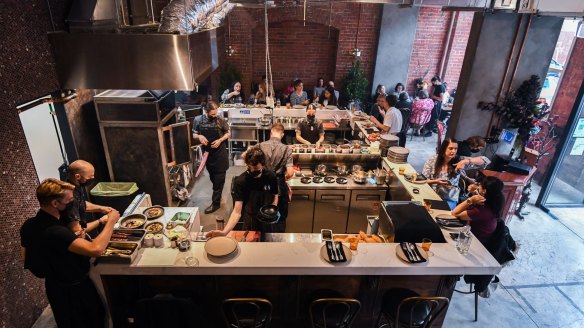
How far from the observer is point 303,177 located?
463 cm

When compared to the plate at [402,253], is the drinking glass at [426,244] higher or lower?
higher

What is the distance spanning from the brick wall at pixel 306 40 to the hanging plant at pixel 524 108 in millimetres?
4227

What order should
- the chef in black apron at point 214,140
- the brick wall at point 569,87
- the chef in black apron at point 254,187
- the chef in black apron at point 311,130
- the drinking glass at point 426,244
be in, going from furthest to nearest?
the brick wall at point 569,87 < the chef in black apron at point 311,130 < the chef in black apron at point 214,140 < the chef in black apron at point 254,187 < the drinking glass at point 426,244

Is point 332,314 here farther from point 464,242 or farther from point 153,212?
point 153,212

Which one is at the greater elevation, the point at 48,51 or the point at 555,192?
the point at 48,51

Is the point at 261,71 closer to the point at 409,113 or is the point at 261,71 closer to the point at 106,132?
the point at 409,113

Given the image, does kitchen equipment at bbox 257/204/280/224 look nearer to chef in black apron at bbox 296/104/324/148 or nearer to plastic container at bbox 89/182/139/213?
plastic container at bbox 89/182/139/213

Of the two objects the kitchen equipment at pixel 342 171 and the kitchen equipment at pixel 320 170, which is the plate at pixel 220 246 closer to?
the kitchen equipment at pixel 320 170

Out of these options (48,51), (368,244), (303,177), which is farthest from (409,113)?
(48,51)

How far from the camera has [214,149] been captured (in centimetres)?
509

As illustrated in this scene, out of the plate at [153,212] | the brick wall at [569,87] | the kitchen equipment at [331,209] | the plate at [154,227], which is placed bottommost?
the kitchen equipment at [331,209]

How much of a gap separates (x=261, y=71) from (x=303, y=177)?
5784 millimetres

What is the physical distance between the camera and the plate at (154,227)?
2988 millimetres

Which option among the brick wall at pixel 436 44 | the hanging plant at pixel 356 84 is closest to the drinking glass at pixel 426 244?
the hanging plant at pixel 356 84
